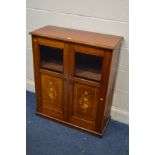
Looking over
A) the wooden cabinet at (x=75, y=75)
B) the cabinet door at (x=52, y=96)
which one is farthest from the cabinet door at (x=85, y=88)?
the cabinet door at (x=52, y=96)

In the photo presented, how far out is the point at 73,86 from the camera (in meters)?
1.91

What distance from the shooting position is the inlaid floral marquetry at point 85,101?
189 centimetres

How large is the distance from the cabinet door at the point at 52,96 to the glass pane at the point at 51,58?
0.10 meters

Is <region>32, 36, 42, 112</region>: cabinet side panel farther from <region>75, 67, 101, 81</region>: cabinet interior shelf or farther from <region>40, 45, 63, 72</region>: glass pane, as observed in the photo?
<region>75, 67, 101, 81</region>: cabinet interior shelf

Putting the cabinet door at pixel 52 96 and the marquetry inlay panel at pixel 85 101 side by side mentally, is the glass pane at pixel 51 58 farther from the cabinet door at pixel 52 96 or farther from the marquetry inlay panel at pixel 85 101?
the marquetry inlay panel at pixel 85 101

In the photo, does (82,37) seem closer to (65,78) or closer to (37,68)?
(65,78)

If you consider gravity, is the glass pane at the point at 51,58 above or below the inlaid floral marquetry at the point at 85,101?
above

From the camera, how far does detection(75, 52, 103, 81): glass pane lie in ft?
6.07

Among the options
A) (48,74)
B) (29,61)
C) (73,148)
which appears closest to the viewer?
(73,148)

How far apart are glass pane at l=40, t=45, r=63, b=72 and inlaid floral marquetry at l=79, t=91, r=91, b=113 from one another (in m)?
0.32

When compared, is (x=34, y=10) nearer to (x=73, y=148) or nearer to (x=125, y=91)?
(x=125, y=91)

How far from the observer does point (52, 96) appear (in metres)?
2.08
